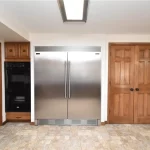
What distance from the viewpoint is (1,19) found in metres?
2.39

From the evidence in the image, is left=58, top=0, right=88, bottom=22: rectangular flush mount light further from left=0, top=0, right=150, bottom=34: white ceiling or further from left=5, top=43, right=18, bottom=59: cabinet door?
left=5, top=43, right=18, bottom=59: cabinet door

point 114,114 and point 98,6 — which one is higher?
point 98,6

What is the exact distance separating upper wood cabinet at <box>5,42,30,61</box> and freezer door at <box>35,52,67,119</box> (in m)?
0.36

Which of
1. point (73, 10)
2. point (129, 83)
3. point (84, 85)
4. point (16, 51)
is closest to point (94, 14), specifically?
point (73, 10)

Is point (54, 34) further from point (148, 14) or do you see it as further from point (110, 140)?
point (110, 140)

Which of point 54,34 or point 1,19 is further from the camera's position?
point 54,34

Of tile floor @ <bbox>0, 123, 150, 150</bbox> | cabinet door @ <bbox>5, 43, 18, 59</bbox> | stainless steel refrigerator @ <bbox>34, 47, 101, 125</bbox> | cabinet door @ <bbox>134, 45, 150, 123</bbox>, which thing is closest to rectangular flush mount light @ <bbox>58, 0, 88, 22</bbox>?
stainless steel refrigerator @ <bbox>34, 47, 101, 125</bbox>

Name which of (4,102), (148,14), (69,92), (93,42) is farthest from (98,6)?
(4,102)

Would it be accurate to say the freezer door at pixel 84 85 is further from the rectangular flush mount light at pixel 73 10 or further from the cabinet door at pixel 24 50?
the rectangular flush mount light at pixel 73 10

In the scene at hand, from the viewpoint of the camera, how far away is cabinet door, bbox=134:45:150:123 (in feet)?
13.5

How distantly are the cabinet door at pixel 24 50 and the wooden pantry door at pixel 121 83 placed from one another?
6.93 feet


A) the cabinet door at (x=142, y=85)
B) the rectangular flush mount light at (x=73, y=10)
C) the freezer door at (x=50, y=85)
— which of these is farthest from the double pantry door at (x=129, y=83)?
the rectangular flush mount light at (x=73, y=10)

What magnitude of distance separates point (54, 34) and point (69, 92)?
1478 mm

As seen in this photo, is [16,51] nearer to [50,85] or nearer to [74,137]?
[50,85]
